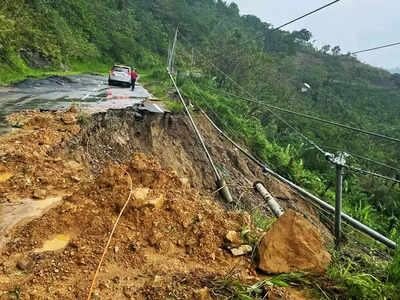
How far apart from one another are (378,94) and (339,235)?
2434 inches

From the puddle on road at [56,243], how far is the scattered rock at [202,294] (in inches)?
55.6

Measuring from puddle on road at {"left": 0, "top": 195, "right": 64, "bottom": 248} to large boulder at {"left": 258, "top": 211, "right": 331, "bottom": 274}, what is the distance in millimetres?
2587

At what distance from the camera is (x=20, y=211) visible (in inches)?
137

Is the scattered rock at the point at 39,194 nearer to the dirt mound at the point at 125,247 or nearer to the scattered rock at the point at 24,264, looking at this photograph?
the dirt mound at the point at 125,247

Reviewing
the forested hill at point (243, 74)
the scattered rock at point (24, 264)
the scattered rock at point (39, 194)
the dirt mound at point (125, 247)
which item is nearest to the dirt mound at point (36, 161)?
the scattered rock at point (39, 194)

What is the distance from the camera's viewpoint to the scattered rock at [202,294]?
2.31 metres

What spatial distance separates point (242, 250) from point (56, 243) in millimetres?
1861

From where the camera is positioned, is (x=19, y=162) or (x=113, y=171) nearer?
(x=113, y=171)

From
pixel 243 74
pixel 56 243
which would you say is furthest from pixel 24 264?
pixel 243 74

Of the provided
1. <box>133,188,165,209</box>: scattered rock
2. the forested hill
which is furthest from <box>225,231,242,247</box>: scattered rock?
the forested hill

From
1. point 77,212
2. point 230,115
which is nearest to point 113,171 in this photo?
point 77,212

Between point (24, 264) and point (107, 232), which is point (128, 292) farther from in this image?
point (24, 264)

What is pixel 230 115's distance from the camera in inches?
575

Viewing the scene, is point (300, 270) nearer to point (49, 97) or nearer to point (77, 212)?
point (77, 212)
